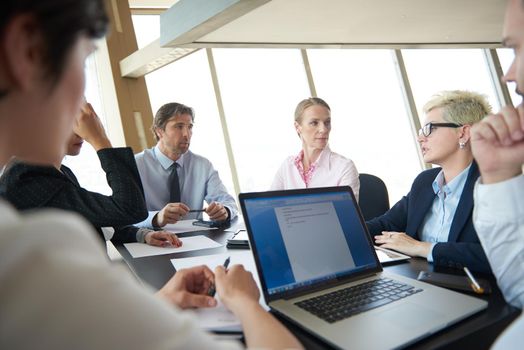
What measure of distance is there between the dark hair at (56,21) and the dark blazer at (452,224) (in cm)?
113

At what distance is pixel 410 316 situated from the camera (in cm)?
75

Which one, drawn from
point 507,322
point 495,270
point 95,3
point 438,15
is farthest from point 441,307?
point 438,15

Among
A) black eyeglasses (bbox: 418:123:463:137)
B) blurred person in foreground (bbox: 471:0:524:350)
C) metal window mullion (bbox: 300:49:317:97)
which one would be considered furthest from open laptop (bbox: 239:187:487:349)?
metal window mullion (bbox: 300:49:317:97)

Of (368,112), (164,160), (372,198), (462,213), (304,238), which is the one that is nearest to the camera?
(304,238)

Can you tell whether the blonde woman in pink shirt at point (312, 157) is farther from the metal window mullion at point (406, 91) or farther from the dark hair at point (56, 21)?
the metal window mullion at point (406, 91)

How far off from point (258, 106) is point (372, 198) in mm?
2832

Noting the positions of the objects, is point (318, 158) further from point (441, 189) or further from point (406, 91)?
point (406, 91)

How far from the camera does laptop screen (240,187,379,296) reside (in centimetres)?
91

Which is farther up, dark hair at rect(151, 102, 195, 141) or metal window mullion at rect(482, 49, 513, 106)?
metal window mullion at rect(482, 49, 513, 106)

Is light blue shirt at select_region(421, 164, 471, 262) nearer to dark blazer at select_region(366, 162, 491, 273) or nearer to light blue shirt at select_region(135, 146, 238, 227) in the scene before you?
dark blazer at select_region(366, 162, 491, 273)

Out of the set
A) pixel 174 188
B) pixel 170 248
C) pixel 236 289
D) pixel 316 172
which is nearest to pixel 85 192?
pixel 170 248

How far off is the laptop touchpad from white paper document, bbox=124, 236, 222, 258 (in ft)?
3.04

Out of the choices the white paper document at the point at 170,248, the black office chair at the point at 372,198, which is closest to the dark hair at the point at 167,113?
the white paper document at the point at 170,248

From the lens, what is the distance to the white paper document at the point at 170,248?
151 centimetres
